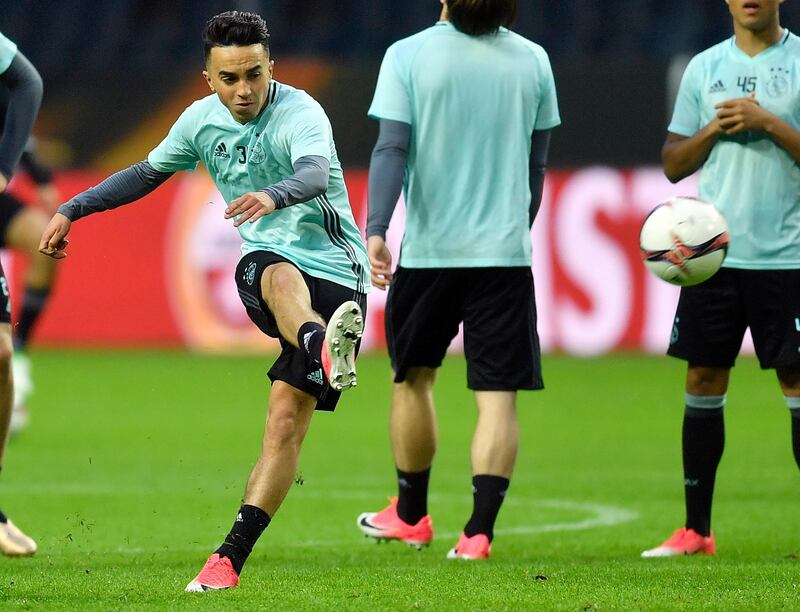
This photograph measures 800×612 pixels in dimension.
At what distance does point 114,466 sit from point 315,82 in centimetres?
852

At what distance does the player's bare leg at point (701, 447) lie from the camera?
20.1ft

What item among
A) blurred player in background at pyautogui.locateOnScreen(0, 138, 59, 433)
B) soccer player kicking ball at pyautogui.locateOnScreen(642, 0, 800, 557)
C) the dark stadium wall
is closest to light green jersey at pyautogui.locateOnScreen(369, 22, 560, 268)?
soccer player kicking ball at pyautogui.locateOnScreen(642, 0, 800, 557)

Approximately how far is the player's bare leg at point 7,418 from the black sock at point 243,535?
4.34 ft

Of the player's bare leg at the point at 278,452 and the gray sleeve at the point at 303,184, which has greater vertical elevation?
the gray sleeve at the point at 303,184

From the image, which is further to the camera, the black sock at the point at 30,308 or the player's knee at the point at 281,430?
the black sock at the point at 30,308

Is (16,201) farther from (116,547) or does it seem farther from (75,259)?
(75,259)

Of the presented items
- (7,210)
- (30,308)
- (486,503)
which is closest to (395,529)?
(486,503)

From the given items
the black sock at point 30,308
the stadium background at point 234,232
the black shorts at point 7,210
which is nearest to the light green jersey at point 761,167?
the black shorts at point 7,210

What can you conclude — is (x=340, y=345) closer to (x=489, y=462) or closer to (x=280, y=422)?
Answer: (x=280, y=422)

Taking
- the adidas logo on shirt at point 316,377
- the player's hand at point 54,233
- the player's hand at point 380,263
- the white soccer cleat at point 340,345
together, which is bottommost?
the adidas logo on shirt at point 316,377

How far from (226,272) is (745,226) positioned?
1016cm

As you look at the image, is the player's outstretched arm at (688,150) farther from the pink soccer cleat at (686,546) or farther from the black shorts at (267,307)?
the black shorts at (267,307)

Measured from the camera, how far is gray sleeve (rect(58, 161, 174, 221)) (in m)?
5.20

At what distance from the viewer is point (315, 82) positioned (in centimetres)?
1684
